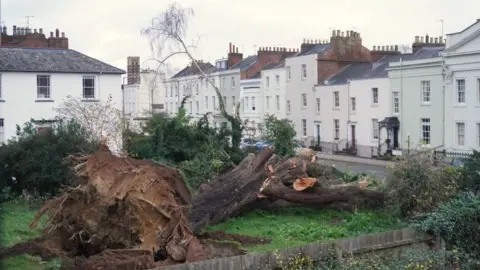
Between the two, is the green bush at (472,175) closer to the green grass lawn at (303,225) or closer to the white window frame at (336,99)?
the green grass lawn at (303,225)

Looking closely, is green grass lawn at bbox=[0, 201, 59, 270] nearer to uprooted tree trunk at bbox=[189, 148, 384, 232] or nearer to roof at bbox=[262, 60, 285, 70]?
uprooted tree trunk at bbox=[189, 148, 384, 232]

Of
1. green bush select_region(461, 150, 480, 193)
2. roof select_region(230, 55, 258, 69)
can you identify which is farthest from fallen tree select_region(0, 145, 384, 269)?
roof select_region(230, 55, 258, 69)

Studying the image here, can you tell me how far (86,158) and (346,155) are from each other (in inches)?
1382

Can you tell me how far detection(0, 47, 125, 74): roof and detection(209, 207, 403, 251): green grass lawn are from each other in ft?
62.0

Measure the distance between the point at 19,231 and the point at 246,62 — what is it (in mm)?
50975

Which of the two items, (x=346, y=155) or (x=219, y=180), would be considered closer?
(x=219, y=180)

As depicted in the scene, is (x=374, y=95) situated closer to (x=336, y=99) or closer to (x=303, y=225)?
(x=336, y=99)

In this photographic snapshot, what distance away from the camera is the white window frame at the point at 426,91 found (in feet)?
136

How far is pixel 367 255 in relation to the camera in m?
13.0

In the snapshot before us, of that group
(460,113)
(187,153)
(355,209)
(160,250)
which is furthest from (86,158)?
(460,113)

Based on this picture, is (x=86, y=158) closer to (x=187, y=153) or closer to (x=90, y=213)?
(x=90, y=213)

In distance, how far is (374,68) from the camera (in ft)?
158

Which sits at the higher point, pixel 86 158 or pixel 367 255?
pixel 86 158

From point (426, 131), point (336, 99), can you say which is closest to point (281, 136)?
point (426, 131)
